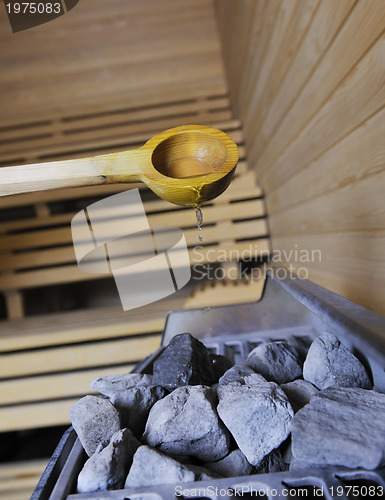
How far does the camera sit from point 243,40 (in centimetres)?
215

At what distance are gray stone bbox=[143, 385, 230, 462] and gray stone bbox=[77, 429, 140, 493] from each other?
0.19ft

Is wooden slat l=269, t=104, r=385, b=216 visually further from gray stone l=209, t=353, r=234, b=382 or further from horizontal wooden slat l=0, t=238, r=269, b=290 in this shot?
horizontal wooden slat l=0, t=238, r=269, b=290

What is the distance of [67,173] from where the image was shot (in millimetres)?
720

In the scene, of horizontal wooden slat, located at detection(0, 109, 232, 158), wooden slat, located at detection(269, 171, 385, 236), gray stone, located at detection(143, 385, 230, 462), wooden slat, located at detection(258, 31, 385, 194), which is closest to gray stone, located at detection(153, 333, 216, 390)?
gray stone, located at detection(143, 385, 230, 462)

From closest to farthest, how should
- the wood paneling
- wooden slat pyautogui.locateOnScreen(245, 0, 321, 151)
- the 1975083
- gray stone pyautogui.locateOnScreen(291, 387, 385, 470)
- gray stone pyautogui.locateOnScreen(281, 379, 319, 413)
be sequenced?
1. gray stone pyautogui.locateOnScreen(291, 387, 385, 470)
2. gray stone pyautogui.locateOnScreen(281, 379, 319, 413)
3. wooden slat pyautogui.locateOnScreen(245, 0, 321, 151)
4. the 1975083
5. the wood paneling

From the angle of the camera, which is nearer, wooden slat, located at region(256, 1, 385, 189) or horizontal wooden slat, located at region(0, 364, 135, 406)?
wooden slat, located at region(256, 1, 385, 189)

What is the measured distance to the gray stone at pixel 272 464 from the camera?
0.56m

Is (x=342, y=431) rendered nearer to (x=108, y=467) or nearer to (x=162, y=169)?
(x=108, y=467)

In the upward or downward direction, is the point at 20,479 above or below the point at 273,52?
below

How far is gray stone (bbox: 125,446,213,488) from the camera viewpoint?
0.48 metres

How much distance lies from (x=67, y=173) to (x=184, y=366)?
0.45m

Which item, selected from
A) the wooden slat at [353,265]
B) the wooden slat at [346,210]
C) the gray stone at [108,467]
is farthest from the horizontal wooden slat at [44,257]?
the gray stone at [108,467]

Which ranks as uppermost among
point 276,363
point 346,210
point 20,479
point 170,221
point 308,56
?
point 308,56

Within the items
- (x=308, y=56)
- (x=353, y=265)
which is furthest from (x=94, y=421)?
(x=308, y=56)
